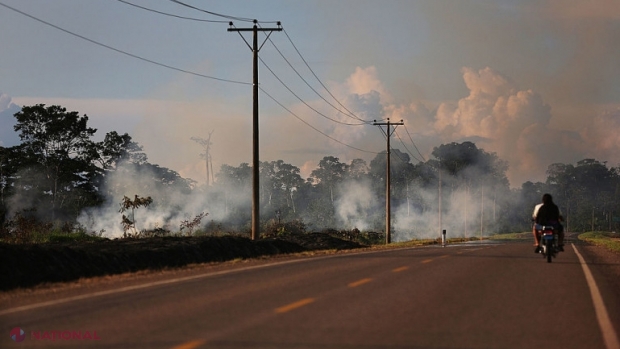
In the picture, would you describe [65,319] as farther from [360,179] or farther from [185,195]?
[360,179]

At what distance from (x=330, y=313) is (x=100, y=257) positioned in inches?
541

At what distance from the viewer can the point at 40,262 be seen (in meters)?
21.2

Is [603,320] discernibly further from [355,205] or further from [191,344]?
[355,205]

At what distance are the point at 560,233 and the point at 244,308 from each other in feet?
53.0

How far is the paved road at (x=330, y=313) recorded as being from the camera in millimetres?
9922

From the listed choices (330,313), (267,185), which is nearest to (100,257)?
(330,313)

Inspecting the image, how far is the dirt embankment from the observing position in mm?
19891

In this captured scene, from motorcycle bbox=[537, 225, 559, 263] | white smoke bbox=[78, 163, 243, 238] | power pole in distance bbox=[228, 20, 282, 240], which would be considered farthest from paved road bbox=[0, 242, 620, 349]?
white smoke bbox=[78, 163, 243, 238]

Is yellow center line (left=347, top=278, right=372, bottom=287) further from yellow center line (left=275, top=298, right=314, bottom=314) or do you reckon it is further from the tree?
the tree

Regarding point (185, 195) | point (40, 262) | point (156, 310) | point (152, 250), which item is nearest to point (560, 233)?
point (152, 250)

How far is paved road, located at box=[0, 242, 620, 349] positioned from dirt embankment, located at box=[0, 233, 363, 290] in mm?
3904

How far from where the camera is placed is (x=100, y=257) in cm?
2438

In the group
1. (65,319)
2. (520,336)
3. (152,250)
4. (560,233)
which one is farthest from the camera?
(152,250)

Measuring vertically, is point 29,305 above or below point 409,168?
below
